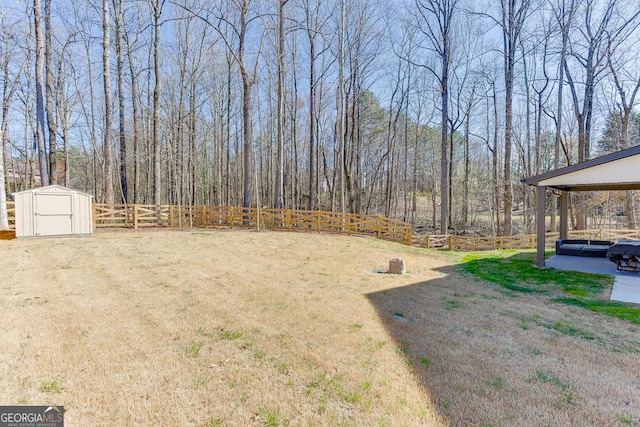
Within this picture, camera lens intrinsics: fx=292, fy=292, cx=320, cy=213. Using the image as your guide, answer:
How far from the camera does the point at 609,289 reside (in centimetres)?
545

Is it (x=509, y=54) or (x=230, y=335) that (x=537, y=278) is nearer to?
(x=230, y=335)

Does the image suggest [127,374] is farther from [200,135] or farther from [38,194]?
[200,135]

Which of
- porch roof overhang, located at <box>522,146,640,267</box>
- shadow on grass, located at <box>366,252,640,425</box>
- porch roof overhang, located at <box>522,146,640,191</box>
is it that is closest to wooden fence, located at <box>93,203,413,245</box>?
porch roof overhang, located at <box>522,146,640,267</box>

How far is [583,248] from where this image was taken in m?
8.33

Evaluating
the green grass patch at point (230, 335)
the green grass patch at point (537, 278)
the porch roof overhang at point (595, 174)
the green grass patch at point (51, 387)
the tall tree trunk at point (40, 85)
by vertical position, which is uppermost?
the tall tree trunk at point (40, 85)

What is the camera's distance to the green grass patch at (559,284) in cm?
434

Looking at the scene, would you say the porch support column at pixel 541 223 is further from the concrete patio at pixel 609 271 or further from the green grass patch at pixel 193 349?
the green grass patch at pixel 193 349

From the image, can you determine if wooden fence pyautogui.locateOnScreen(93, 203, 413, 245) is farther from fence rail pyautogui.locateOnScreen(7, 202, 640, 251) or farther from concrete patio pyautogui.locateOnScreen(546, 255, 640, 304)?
concrete patio pyautogui.locateOnScreen(546, 255, 640, 304)

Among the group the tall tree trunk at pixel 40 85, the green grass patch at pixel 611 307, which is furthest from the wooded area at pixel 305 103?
the green grass patch at pixel 611 307

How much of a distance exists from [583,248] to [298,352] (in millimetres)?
9468

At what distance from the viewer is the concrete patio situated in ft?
16.6

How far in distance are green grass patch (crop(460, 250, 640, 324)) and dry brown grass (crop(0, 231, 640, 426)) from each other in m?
0.42

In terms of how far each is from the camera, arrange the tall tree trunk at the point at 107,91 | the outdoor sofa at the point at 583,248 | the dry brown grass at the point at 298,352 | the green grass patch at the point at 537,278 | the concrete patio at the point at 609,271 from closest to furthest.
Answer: the dry brown grass at the point at 298,352
the concrete patio at the point at 609,271
the green grass patch at the point at 537,278
the outdoor sofa at the point at 583,248
the tall tree trunk at the point at 107,91

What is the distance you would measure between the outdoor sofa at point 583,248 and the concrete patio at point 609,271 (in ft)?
0.54
